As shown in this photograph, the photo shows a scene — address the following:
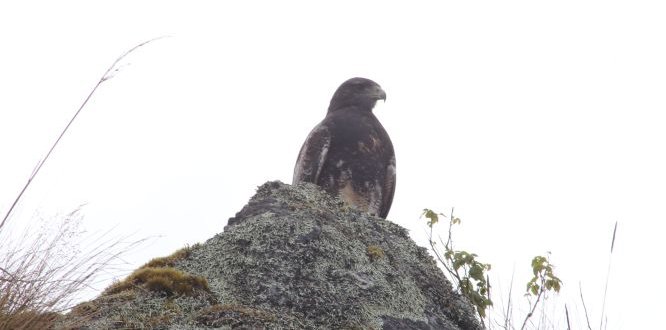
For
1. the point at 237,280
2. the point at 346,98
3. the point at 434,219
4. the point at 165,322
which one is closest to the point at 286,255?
Result: the point at 237,280

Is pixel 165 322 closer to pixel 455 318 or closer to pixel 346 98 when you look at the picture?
pixel 455 318

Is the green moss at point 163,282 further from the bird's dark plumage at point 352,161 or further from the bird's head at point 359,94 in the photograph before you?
the bird's head at point 359,94

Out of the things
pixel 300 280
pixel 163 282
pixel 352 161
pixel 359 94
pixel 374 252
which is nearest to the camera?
pixel 163 282

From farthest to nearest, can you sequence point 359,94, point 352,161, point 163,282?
1. point 359,94
2. point 352,161
3. point 163,282

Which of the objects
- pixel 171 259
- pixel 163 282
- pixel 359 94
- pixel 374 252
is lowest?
pixel 163 282

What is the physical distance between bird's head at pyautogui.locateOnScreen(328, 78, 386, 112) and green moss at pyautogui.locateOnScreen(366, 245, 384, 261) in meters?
3.85

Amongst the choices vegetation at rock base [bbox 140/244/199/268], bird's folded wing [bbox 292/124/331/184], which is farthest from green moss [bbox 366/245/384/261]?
bird's folded wing [bbox 292/124/331/184]

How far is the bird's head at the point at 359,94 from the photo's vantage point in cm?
879

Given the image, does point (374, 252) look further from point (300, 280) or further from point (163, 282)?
point (163, 282)

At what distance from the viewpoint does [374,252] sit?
496 cm

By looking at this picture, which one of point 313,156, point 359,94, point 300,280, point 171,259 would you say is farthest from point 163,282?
point 359,94

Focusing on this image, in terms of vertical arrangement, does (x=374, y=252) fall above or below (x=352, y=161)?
below

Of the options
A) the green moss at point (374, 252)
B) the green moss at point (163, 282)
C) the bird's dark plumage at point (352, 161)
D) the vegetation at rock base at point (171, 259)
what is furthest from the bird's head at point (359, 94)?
the green moss at point (163, 282)

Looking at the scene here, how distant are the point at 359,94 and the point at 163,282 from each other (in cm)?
498
